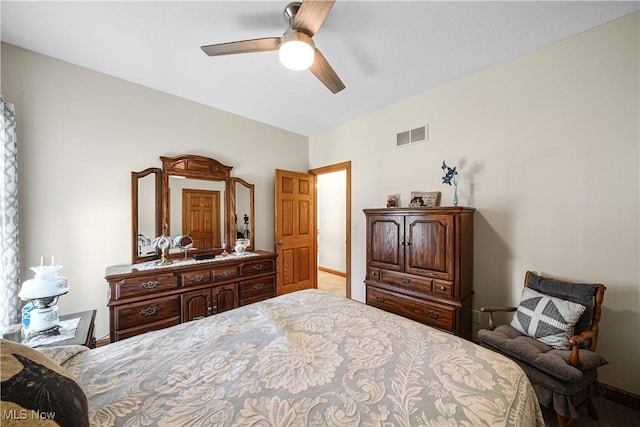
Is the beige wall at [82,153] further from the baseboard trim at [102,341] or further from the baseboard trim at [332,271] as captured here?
the baseboard trim at [332,271]

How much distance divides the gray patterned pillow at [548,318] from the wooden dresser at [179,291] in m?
2.55

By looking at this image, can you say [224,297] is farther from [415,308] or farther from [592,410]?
[592,410]

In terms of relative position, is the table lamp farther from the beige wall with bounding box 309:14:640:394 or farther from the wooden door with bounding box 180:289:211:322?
the beige wall with bounding box 309:14:640:394

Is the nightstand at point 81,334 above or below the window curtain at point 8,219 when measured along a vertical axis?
below

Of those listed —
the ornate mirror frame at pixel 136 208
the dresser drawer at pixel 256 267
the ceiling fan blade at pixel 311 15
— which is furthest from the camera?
the dresser drawer at pixel 256 267

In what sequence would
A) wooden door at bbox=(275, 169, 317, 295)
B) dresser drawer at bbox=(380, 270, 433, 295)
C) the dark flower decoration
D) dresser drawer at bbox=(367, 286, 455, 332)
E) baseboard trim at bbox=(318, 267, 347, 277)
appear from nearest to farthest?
dresser drawer at bbox=(367, 286, 455, 332)
dresser drawer at bbox=(380, 270, 433, 295)
the dark flower decoration
wooden door at bbox=(275, 169, 317, 295)
baseboard trim at bbox=(318, 267, 347, 277)

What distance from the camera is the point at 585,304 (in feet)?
5.39

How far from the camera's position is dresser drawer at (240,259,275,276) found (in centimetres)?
288

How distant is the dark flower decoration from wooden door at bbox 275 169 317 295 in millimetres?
2157

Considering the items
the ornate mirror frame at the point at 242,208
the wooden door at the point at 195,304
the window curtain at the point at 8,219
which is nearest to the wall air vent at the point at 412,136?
the ornate mirror frame at the point at 242,208

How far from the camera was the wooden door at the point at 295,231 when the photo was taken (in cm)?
365

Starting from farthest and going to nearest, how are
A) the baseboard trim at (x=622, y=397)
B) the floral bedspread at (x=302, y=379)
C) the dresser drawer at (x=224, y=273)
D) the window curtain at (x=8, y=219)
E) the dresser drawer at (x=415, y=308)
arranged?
the dresser drawer at (x=224, y=273) < the dresser drawer at (x=415, y=308) < the window curtain at (x=8, y=219) < the baseboard trim at (x=622, y=397) < the floral bedspread at (x=302, y=379)

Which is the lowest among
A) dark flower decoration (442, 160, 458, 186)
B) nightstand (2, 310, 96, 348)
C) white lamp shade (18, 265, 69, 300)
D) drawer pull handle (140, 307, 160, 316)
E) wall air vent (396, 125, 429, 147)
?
drawer pull handle (140, 307, 160, 316)

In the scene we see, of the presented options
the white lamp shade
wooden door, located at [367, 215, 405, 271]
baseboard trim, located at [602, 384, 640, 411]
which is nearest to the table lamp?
the white lamp shade
